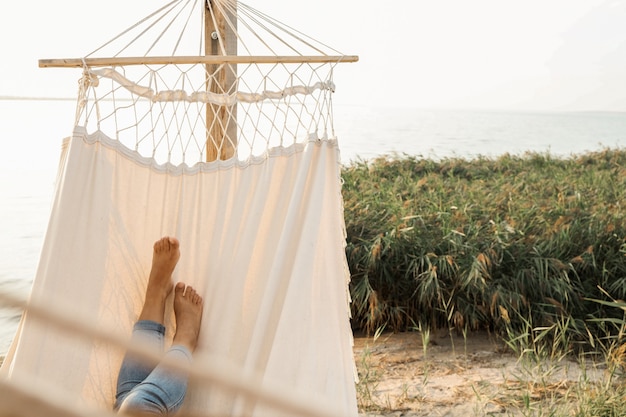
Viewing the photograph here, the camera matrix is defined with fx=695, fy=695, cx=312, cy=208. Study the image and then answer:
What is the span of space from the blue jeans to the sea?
3364 mm

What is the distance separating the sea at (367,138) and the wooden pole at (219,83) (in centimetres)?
303

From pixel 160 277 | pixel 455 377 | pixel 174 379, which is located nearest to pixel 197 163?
pixel 160 277

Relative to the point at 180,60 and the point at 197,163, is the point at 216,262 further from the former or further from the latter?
the point at 180,60

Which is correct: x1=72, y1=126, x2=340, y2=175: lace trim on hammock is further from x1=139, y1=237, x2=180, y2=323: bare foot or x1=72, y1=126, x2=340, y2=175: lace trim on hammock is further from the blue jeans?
the blue jeans

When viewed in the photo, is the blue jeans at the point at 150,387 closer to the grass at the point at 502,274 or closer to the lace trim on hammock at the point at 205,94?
the lace trim on hammock at the point at 205,94

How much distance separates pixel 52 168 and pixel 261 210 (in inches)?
232

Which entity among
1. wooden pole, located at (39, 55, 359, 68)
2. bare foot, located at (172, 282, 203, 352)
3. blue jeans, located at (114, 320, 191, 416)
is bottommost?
blue jeans, located at (114, 320, 191, 416)

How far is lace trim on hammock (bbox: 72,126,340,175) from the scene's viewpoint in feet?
5.57

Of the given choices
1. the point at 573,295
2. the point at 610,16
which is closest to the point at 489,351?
the point at 573,295

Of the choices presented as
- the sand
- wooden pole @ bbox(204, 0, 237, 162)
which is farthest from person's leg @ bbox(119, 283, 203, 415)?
the sand

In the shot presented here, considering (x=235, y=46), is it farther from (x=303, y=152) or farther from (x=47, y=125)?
(x=47, y=125)

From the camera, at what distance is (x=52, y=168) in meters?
7.09

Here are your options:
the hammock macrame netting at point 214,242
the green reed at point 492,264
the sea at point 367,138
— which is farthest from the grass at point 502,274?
the sea at point 367,138

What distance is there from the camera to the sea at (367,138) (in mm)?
5789
